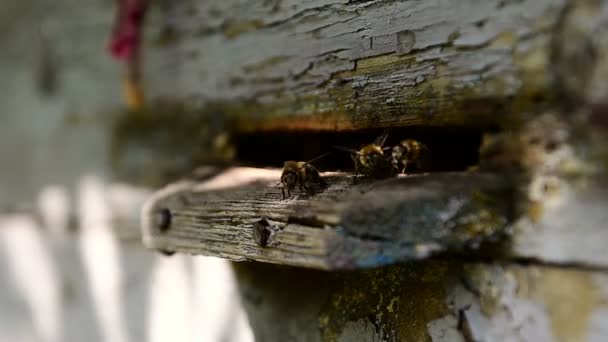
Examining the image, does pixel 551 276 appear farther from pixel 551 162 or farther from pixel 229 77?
pixel 229 77

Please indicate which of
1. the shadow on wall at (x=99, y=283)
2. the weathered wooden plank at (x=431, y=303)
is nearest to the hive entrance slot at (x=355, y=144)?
the weathered wooden plank at (x=431, y=303)

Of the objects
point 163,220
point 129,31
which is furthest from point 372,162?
point 129,31

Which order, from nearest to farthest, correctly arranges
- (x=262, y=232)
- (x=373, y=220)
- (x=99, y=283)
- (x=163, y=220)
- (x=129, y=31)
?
(x=373, y=220) → (x=262, y=232) → (x=163, y=220) → (x=129, y=31) → (x=99, y=283)

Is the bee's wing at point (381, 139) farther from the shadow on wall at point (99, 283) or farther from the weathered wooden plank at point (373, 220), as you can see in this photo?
the shadow on wall at point (99, 283)

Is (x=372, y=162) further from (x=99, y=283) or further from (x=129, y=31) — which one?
(x=99, y=283)

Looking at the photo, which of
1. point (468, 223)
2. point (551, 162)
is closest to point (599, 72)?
point (551, 162)
